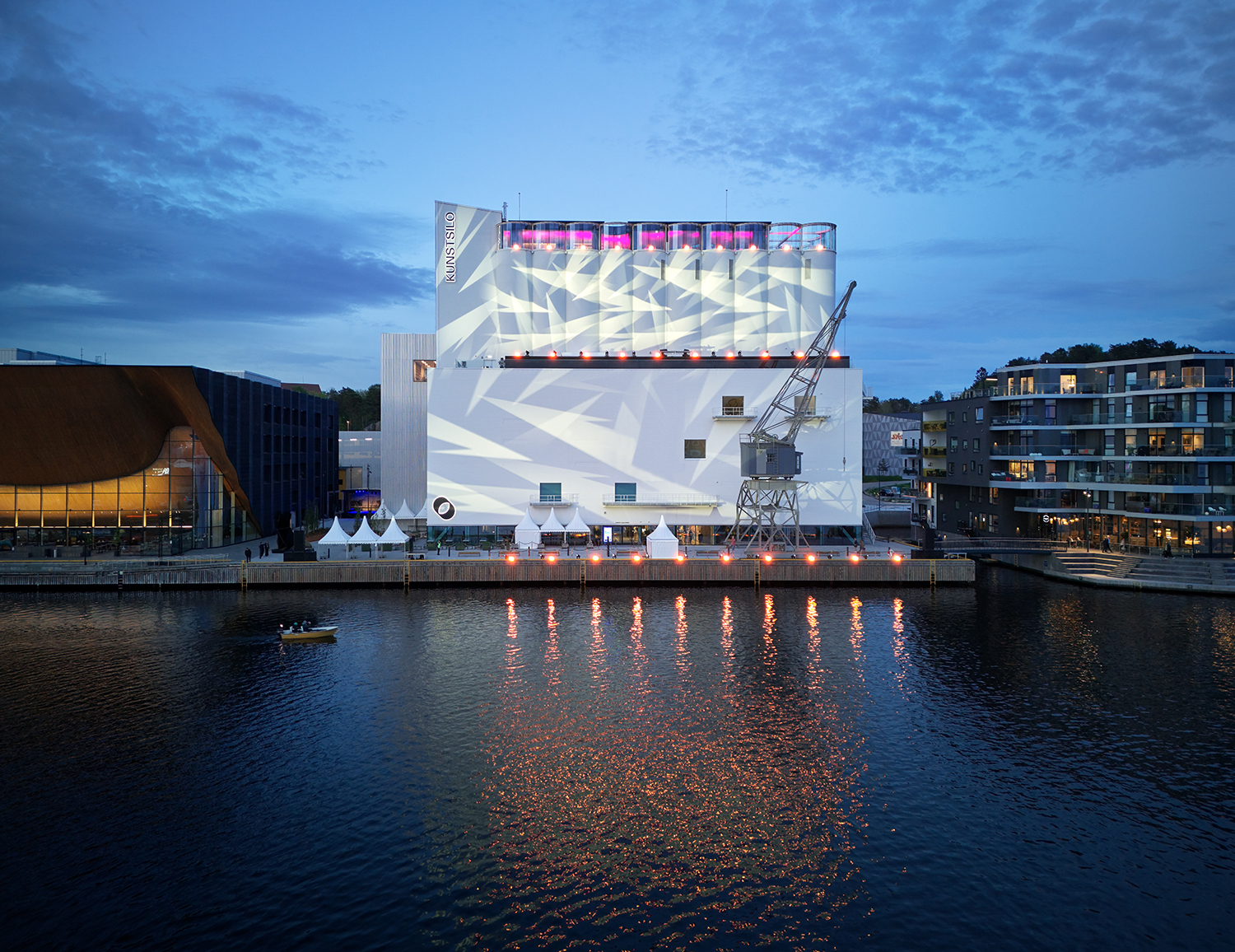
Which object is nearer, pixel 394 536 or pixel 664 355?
pixel 394 536

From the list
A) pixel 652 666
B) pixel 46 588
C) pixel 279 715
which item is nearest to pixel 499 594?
pixel 652 666

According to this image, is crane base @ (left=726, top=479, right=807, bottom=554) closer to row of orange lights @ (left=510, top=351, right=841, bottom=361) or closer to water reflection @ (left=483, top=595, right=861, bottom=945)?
row of orange lights @ (left=510, top=351, right=841, bottom=361)

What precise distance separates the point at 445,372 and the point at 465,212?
65.6 ft

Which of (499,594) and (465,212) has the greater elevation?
(465,212)

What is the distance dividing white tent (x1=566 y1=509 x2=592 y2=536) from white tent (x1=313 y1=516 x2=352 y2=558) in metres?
18.9

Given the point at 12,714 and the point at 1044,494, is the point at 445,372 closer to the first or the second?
the point at 12,714

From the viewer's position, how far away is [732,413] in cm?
7356

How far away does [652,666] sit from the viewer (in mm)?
40031

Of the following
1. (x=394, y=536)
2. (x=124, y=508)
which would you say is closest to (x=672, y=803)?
(x=394, y=536)

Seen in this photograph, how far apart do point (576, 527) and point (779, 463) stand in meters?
19.2

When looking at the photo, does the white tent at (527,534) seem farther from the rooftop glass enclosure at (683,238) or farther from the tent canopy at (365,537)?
the rooftop glass enclosure at (683,238)

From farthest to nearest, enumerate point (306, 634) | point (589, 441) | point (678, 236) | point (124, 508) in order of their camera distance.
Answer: point (678, 236), point (589, 441), point (124, 508), point (306, 634)

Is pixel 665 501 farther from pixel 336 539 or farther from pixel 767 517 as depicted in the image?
pixel 336 539

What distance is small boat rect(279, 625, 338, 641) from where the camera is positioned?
148 feet
